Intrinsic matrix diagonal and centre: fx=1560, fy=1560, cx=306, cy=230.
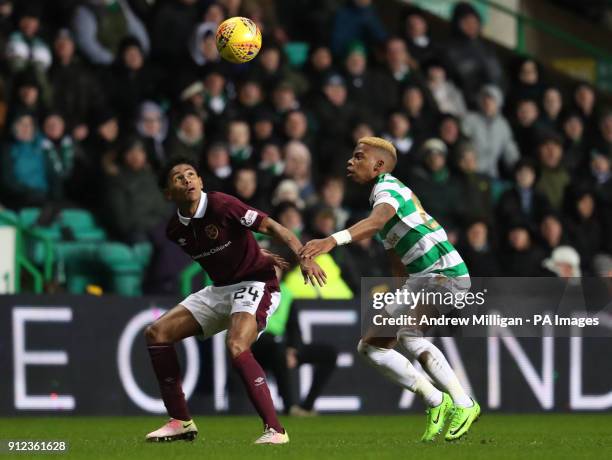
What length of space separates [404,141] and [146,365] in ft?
15.0

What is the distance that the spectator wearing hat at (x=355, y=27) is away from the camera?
18.9m

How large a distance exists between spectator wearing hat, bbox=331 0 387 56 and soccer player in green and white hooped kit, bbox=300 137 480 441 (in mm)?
8261

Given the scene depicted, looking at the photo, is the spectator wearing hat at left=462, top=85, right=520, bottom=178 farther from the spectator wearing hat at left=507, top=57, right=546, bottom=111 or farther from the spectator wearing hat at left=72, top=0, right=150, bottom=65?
the spectator wearing hat at left=72, top=0, right=150, bottom=65

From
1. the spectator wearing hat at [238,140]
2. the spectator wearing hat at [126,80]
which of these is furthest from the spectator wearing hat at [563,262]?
the spectator wearing hat at [126,80]

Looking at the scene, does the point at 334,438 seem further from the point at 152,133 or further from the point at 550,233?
the point at 550,233

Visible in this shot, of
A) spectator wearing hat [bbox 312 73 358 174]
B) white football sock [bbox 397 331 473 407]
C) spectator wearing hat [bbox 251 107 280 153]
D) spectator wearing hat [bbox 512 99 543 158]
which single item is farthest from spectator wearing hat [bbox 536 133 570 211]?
white football sock [bbox 397 331 473 407]

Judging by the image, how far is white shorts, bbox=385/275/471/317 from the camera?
1059 centimetres

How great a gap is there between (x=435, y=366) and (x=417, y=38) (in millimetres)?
9370

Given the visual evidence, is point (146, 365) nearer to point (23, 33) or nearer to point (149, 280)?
point (149, 280)

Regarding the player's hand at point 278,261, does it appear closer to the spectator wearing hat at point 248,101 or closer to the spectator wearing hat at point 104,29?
the spectator wearing hat at point 248,101

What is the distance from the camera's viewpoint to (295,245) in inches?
399

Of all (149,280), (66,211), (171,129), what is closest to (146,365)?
(149,280)

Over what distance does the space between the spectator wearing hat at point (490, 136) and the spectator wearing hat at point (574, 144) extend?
2.85ft

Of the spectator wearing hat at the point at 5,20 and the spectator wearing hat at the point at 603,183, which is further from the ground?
the spectator wearing hat at the point at 5,20
